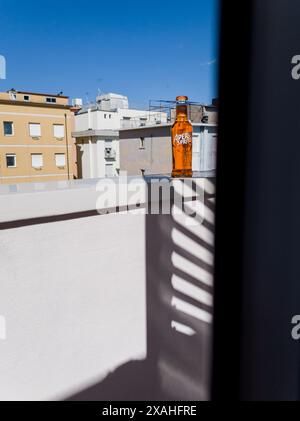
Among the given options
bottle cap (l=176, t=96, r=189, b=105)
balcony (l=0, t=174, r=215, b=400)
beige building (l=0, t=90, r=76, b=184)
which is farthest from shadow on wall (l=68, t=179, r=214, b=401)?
beige building (l=0, t=90, r=76, b=184)

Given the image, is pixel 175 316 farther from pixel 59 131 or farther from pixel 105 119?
pixel 105 119

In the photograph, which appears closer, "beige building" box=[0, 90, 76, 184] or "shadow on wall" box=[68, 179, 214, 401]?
"shadow on wall" box=[68, 179, 214, 401]

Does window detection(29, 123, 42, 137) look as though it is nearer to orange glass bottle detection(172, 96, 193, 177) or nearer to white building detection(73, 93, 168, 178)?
white building detection(73, 93, 168, 178)

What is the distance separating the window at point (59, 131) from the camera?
3317 mm

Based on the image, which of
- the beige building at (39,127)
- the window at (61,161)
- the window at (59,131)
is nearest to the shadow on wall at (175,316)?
the window at (61,161)

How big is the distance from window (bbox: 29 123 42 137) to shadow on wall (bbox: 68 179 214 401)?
3.25 meters

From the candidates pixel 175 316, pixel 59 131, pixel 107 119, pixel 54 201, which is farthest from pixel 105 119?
pixel 54 201

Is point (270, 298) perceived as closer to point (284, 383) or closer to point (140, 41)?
point (284, 383)

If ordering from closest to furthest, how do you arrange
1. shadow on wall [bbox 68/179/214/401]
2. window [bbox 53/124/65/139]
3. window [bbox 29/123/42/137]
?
shadow on wall [bbox 68/179/214/401] < window [bbox 53/124/65/139] < window [bbox 29/123/42/137]

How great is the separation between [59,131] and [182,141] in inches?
116

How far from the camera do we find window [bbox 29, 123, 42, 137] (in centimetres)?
365

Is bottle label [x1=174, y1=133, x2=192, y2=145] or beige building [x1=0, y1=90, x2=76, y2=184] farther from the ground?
beige building [x1=0, y1=90, x2=76, y2=184]

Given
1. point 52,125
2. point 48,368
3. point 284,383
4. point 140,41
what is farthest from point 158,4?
point 52,125
